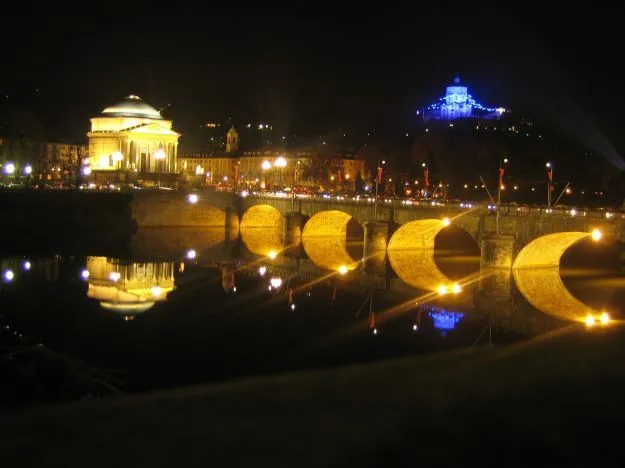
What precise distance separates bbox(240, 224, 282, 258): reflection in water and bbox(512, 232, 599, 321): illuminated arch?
2091 cm

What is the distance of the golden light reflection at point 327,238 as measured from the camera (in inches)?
2260

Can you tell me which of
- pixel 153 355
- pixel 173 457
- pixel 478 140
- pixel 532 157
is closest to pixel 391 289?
pixel 153 355

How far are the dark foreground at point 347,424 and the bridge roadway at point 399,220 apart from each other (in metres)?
32.7

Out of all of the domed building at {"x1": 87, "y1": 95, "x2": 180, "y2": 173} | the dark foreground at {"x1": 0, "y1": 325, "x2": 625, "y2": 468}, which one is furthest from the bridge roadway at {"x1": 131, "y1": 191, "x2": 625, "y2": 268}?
the dark foreground at {"x1": 0, "y1": 325, "x2": 625, "y2": 468}

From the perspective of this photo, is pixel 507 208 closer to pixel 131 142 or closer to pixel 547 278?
pixel 547 278

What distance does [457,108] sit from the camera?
188125mm

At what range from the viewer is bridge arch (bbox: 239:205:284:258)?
239ft

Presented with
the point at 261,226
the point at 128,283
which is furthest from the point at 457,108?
the point at 128,283

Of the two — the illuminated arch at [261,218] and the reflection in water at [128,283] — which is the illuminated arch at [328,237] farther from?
the reflection in water at [128,283]

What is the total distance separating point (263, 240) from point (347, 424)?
65663 mm

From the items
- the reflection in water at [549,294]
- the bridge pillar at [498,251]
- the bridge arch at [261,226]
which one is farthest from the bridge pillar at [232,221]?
the reflection in water at [549,294]

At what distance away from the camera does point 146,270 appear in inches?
1863

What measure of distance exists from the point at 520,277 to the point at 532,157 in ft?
172

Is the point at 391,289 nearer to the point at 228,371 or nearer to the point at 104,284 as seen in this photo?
the point at 104,284
